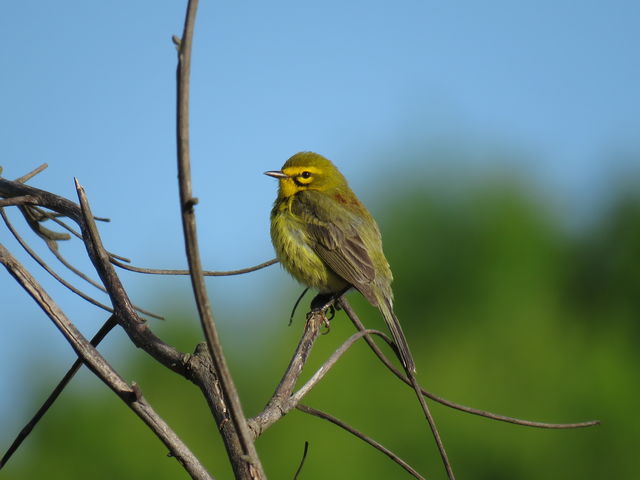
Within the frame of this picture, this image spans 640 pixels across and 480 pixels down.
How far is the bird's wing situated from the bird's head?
0.85ft

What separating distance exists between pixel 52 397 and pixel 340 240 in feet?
11.9

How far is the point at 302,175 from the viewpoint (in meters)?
6.48

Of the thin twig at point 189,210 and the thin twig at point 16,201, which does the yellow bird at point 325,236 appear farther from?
the thin twig at point 189,210

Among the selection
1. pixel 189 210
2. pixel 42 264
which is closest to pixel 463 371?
pixel 42 264

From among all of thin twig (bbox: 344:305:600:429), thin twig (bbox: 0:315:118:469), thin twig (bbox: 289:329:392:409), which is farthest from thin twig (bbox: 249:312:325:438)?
thin twig (bbox: 0:315:118:469)

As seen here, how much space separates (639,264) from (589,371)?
245 inches

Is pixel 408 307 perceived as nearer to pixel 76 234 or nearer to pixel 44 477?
pixel 44 477

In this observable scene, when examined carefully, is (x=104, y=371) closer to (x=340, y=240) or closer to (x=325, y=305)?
(x=325, y=305)

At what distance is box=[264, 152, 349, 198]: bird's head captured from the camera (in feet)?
21.2

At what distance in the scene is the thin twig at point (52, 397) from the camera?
8.00 feet

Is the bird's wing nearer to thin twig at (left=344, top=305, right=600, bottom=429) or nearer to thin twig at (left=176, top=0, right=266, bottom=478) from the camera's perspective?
thin twig at (left=344, top=305, right=600, bottom=429)

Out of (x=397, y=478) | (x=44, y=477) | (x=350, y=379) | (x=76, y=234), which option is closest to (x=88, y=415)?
(x=44, y=477)

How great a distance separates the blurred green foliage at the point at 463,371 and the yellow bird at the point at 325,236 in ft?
47.5

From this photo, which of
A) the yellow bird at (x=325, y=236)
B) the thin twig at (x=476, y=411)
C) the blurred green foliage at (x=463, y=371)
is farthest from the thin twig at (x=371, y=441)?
the blurred green foliage at (x=463, y=371)
